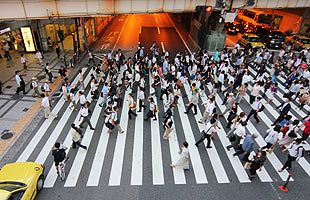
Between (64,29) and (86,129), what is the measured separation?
19.1 meters

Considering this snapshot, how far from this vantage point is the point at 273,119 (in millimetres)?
13656

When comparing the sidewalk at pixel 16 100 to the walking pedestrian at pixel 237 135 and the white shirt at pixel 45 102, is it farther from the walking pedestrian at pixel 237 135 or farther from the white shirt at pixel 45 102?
the walking pedestrian at pixel 237 135

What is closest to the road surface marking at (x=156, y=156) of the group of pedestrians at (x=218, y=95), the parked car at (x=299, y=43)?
the group of pedestrians at (x=218, y=95)

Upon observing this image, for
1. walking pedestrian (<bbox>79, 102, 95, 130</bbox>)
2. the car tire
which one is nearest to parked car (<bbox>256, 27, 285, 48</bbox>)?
walking pedestrian (<bbox>79, 102, 95, 130</bbox>)

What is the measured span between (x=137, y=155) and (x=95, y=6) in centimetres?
1140

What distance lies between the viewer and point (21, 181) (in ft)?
26.4

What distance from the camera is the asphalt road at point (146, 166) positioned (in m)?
8.97

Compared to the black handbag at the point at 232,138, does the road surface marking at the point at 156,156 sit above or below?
below

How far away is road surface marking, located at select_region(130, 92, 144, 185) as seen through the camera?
9.50 metres

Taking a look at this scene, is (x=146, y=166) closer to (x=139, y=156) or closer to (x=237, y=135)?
(x=139, y=156)

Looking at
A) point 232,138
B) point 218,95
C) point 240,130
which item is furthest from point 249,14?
point 240,130

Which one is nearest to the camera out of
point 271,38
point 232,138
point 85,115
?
point 232,138

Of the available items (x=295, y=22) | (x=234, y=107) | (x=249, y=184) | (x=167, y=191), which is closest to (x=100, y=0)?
(x=234, y=107)

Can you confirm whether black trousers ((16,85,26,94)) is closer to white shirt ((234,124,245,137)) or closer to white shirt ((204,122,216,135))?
white shirt ((204,122,216,135))
